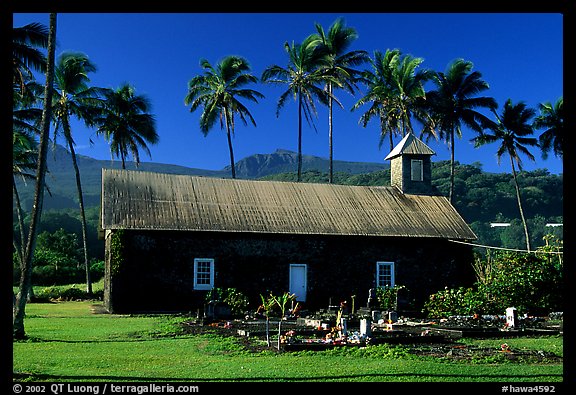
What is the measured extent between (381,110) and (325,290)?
795 inches

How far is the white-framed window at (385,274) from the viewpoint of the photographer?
25609 mm

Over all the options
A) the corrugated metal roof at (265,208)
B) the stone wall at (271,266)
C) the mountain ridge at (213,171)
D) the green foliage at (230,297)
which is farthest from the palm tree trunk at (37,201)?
the mountain ridge at (213,171)

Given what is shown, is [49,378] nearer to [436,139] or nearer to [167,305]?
[167,305]

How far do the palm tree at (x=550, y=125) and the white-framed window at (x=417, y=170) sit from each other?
1649 cm

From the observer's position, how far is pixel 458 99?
129 feet

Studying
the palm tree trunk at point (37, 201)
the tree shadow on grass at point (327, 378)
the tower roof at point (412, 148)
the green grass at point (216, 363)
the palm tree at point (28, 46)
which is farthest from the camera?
the tower roof at point (412, 148)

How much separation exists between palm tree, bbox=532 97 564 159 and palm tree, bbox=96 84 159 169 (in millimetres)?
26751

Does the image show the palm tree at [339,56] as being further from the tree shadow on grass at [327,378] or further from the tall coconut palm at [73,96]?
the tree shadow on grass at [327,378]

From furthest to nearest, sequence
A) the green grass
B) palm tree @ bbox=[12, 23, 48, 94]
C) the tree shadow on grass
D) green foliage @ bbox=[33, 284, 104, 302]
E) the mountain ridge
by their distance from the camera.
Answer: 1. the mountain ridge
2. green foliage @ bbox=[33, 284, 104, 302]
3. palm tree @ bbox=[12, 23, 48, 94]
4. the green grass
5. the tree shadow on grass

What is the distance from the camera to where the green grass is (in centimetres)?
902

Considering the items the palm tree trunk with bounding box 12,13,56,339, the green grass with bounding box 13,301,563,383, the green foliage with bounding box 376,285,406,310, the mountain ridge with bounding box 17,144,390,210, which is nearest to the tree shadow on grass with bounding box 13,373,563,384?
the green grass with bounding box 13,301,563,383

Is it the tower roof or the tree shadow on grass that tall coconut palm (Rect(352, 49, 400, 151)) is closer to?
the tower roof

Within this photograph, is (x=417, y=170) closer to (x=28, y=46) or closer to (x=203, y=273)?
(x=203, y=273)

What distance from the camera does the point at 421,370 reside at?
9633mm
